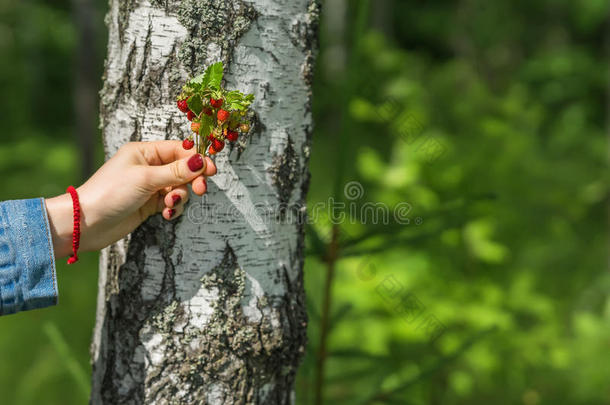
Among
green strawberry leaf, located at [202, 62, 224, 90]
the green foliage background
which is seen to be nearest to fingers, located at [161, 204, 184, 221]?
green strawberry leaf, located at [202, 62, 224, 90]

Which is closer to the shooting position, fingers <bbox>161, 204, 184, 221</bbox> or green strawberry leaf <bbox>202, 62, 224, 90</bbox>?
green strawberry leaf <bbox>202, 62, 224, 90</bbox>

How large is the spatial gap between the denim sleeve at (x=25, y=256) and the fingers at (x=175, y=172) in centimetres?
18

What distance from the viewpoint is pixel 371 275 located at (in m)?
2.15

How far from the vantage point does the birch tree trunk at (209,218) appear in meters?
0.88

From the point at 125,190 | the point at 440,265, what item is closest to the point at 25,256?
the point at 125,190

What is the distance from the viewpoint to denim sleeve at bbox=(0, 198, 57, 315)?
2.56 ft

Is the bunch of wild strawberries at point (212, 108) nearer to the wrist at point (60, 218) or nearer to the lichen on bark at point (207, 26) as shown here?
the lichen on bark at point (207, 26)

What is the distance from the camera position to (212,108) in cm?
78

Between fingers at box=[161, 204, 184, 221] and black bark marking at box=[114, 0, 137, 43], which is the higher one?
black bark marking at box=[114, 0, 137, 43]

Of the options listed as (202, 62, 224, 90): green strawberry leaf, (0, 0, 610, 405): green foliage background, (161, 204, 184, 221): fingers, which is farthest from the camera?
(0, 0, 610, 405): green foliage background

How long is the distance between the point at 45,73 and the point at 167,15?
10.3 metres

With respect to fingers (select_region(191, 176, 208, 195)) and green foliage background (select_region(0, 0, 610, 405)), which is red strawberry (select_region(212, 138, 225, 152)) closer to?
fingers (select_region(191, 176, 208, 195))

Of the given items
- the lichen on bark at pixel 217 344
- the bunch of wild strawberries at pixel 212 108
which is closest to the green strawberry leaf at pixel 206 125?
the bunch of wild strawberries at pixel 212 108

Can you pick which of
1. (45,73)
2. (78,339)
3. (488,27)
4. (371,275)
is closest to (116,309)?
(371,275)
